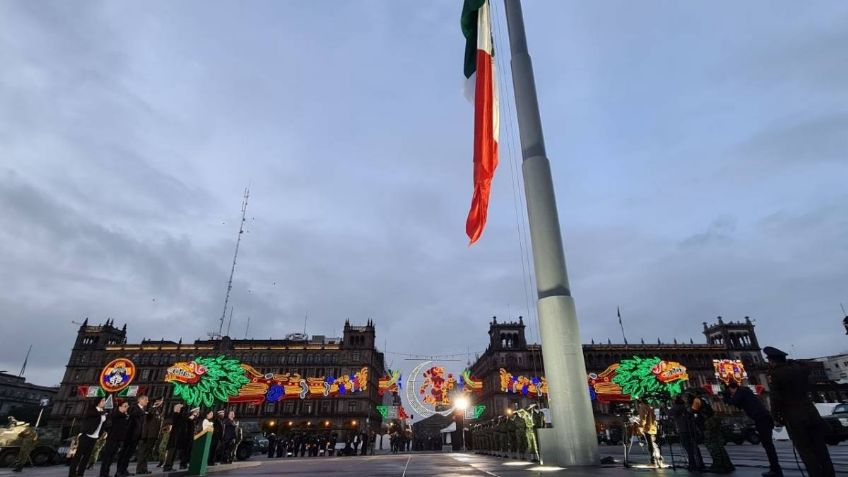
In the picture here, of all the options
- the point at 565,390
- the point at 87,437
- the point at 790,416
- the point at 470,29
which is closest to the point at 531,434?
the point at 565,390

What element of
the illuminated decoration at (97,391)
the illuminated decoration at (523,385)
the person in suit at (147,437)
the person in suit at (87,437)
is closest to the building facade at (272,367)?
the illuminated decoration at (523,385)

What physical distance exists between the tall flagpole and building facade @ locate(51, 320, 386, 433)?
68.1m

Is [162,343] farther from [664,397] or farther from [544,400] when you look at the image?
[664,397]

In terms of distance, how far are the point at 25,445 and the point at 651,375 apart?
3655cm

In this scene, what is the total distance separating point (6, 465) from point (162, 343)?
230ft

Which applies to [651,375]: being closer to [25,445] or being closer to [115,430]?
[115,430]

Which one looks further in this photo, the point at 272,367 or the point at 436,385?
the point at 272,367

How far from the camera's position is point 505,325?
251 feet

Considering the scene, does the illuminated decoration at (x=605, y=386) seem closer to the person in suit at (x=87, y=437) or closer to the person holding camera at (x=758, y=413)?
the person holding camera at (x=758, y=413)

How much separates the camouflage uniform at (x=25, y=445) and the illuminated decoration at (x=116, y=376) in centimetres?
392

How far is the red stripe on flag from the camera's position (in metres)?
9.97

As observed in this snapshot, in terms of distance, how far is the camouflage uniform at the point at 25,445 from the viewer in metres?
14.2

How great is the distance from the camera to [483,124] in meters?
10.3

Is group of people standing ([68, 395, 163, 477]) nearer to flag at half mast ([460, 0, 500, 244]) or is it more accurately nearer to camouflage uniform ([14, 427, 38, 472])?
camouflage uniform ([14, 427, 38, 472])
